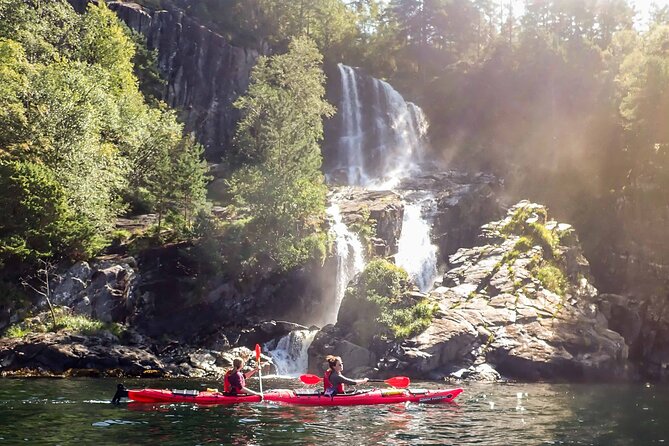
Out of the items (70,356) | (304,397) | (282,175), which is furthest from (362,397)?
(282,175)

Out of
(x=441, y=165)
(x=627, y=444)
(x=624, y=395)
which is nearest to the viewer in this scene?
(x=627, y=444)

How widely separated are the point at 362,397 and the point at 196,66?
4925 centimetres

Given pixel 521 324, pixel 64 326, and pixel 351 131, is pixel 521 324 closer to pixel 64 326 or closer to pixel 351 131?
pixel 64 326

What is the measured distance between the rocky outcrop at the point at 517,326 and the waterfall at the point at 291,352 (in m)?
1.77

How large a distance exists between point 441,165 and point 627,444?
1851 inches

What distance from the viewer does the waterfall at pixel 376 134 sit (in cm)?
5834

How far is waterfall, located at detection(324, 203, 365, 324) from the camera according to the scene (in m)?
39.0

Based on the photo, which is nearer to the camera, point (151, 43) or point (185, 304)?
point (185, 304)

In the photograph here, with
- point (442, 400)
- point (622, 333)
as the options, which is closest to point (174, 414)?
point (442, 400)

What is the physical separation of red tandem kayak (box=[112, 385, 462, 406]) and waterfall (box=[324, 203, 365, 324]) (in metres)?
17.5

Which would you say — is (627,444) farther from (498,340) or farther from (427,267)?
(427,267)

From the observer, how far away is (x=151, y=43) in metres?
62.6

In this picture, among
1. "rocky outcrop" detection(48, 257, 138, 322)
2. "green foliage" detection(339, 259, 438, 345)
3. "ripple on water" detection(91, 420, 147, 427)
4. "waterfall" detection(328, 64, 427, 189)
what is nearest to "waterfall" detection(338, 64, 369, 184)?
"waterfall" detection(328, 64, 427, 189)

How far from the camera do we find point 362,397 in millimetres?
20891
